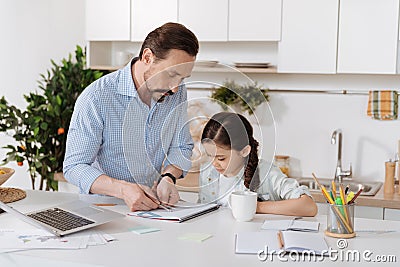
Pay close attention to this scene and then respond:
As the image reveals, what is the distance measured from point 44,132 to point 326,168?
1700 millimetres

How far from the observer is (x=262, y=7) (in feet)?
11.5

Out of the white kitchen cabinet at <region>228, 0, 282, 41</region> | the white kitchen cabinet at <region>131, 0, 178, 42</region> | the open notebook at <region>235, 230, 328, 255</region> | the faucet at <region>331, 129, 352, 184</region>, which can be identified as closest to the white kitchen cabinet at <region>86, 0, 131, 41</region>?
the white kitchen cabinet at <region>131, 0, 178, 42</region>

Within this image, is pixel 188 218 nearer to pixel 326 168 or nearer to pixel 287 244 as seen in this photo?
pixel 287 244

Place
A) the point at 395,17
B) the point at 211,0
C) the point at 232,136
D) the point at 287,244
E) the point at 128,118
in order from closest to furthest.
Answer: the point at 287,244
the point at 232,136
the point at 128,118
the point at 395,17
the point at 211,0

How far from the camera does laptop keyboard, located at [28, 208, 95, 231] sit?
1.84m

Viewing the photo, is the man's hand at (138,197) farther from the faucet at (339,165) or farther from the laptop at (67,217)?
the faucet at (339,165)

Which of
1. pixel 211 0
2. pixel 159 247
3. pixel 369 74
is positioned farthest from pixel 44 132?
pixel 159 247

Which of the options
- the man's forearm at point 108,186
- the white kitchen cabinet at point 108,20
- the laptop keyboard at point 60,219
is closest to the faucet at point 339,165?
the white kitchen cabinet at point 108,20

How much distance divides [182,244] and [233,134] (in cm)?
41

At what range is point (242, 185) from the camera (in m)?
2.05

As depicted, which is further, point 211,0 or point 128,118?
point 211,0

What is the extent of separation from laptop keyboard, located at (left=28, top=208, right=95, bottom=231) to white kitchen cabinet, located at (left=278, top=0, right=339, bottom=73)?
191 centimetres

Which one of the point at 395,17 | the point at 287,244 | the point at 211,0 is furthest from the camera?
the point at 211,0

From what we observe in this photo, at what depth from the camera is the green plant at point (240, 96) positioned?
1.94m
